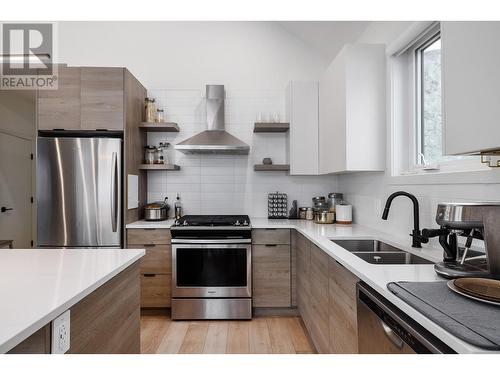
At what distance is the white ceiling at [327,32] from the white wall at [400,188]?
13 cm

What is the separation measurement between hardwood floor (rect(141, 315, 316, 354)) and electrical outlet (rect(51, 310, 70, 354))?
5.38 feet

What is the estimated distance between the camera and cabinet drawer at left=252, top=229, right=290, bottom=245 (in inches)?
A: 121

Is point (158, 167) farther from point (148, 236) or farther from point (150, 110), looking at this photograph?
point (148, 236)

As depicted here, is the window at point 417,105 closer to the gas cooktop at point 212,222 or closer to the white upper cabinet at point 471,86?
the white upper cabinet at point 471,86

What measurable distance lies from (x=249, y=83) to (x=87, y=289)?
3169 mm

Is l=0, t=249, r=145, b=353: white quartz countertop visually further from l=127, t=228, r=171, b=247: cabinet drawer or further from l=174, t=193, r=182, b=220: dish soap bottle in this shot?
l=174, t=193, r=182, b=220: dish soap bottle

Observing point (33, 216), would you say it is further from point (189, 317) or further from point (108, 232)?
point (189, 317)

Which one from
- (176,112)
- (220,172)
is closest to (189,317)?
(220,172)

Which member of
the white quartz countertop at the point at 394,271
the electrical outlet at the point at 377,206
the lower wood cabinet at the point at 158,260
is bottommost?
the lower wood cabinet at the point at 158,260

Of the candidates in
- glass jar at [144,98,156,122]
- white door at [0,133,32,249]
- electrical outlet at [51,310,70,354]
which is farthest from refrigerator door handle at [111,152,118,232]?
white door at [0,133,32,249]

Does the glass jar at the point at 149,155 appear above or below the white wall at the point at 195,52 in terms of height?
below

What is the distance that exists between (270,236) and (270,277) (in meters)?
0.39

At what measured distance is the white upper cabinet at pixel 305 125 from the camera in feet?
11.0

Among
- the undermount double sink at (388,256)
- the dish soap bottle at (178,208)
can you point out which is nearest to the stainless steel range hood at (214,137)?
the dish soap bottle at (178,208)
